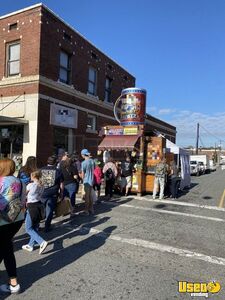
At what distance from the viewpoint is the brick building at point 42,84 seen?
1647 centimetres

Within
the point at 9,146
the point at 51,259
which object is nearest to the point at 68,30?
the point at 9,146

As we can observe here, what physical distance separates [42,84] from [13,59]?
2558 mm

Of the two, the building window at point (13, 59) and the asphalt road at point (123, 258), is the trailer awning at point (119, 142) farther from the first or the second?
the building window at point (13, 59)

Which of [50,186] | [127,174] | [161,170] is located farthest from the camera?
[127,174]

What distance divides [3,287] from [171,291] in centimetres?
225

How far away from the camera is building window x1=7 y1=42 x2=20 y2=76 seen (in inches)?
687

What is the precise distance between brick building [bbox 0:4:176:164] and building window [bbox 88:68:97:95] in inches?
25.4

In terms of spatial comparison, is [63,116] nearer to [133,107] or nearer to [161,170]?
[133,107]

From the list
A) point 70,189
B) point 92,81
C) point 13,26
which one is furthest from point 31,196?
point 92,81

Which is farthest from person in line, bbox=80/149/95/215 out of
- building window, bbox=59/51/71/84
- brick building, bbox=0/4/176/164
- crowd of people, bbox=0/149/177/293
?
building window, bbox=59/51/71/84

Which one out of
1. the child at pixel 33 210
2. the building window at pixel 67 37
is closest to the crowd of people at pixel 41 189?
the child at pixel 33 210

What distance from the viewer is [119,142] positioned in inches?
551

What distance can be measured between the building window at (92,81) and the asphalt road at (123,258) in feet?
43.9

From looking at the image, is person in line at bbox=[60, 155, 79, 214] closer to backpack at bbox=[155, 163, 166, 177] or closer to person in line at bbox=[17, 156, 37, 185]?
person in line at bbox=[17, 156, 37, 185]
